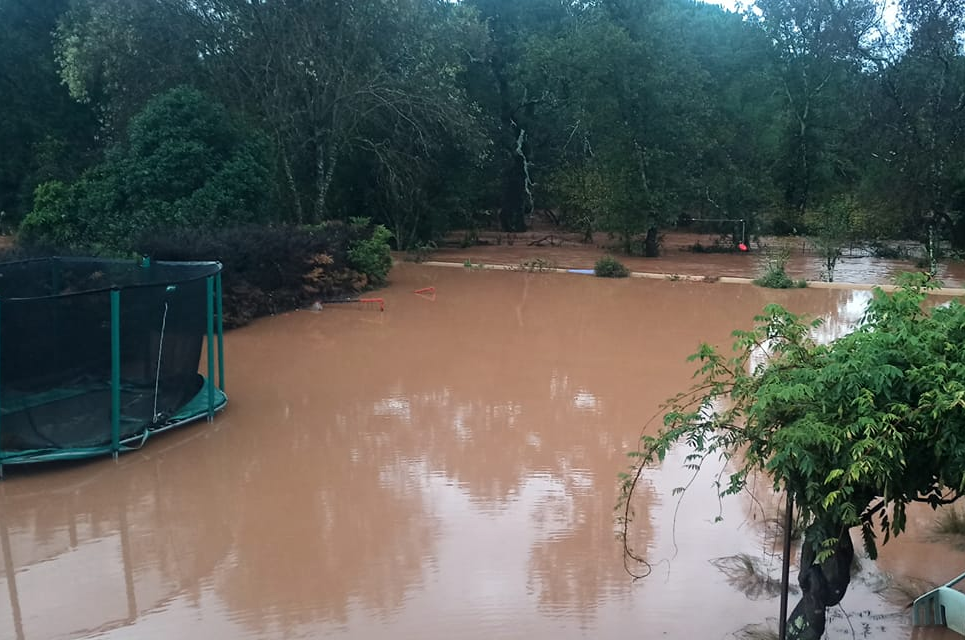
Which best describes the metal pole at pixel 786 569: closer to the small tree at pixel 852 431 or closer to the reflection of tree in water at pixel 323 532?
the small tree at pixel 852 431

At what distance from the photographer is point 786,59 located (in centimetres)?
3397

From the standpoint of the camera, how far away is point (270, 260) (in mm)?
15359

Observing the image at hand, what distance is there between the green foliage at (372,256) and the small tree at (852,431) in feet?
46.6

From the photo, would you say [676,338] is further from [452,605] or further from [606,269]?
[452,605]

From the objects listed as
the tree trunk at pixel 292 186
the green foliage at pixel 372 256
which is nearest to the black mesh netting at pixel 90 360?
the green foliage at pixel 372 256

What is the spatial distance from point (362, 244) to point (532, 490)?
1194cm

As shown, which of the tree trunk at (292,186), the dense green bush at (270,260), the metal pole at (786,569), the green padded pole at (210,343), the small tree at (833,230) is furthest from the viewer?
the tree trunk at (292,186)

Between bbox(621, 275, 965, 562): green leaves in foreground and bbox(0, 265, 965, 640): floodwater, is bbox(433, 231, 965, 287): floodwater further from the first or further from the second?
bbox(621, 275, 965, 562): green leaves in foreground

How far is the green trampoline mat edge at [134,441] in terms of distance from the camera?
7215 mm

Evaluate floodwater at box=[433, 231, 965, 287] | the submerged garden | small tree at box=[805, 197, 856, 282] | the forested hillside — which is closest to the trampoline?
the submerged garden

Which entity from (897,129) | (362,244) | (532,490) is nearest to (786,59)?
(897,129)

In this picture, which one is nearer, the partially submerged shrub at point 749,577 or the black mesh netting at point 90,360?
the partially submerged shrub at point 749,577

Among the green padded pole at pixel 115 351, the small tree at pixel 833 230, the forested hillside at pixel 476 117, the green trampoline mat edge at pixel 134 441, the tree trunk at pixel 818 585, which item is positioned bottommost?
the green trampoline mat edge at pixel 134 441

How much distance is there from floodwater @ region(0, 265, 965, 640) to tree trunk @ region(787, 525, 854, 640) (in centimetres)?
71
